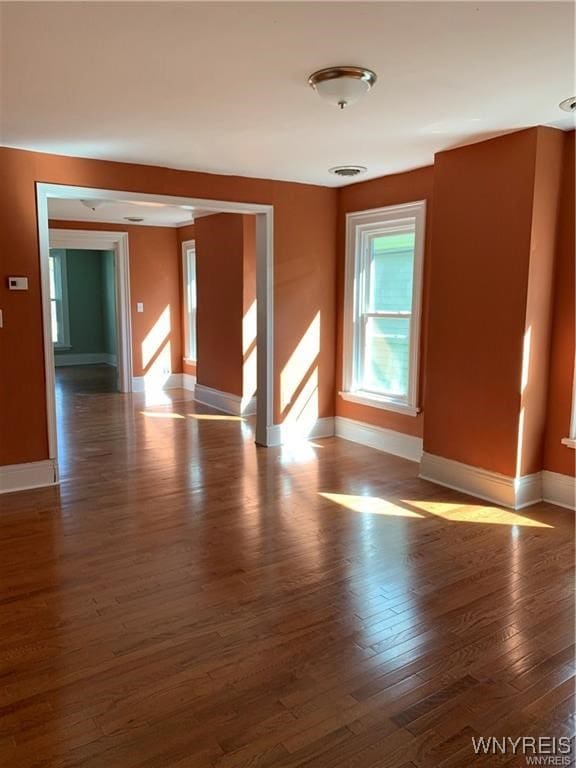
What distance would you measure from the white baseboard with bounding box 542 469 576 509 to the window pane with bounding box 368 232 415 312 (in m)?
1.82

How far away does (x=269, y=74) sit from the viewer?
8.59ft

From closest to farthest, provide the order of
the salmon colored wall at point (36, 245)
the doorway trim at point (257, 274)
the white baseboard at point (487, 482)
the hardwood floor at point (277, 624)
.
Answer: the hardwood floor at point (277, 624)
the white baseboard at point (487, 482)
the salmon colored wall at point (36, 245)
the doorway trim at point (257, 274)

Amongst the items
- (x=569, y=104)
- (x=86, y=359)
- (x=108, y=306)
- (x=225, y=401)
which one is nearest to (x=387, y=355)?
(x=225, y=401)

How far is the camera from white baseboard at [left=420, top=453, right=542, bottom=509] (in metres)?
3.88

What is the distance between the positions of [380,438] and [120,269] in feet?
15.3

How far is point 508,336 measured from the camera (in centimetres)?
379

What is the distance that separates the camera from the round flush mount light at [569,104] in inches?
119

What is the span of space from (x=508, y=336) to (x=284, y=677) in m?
2.61

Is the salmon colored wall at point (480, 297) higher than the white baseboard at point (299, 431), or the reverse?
the salmon colored wall at point (480, 297)

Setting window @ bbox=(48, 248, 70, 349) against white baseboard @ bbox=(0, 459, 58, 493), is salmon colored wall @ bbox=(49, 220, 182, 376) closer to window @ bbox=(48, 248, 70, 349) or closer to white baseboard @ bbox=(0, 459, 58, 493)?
window @ bbox=(48, 248, 70, 349)

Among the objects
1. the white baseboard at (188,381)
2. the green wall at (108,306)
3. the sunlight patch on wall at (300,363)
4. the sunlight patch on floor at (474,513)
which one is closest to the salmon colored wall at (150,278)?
the white baseboard at (188,381)

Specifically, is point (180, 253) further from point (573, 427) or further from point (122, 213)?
point (573, 427)

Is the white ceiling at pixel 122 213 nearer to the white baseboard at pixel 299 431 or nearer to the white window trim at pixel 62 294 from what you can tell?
the white baseboard at pixel 299 431

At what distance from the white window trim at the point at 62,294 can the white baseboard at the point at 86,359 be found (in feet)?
0.65
